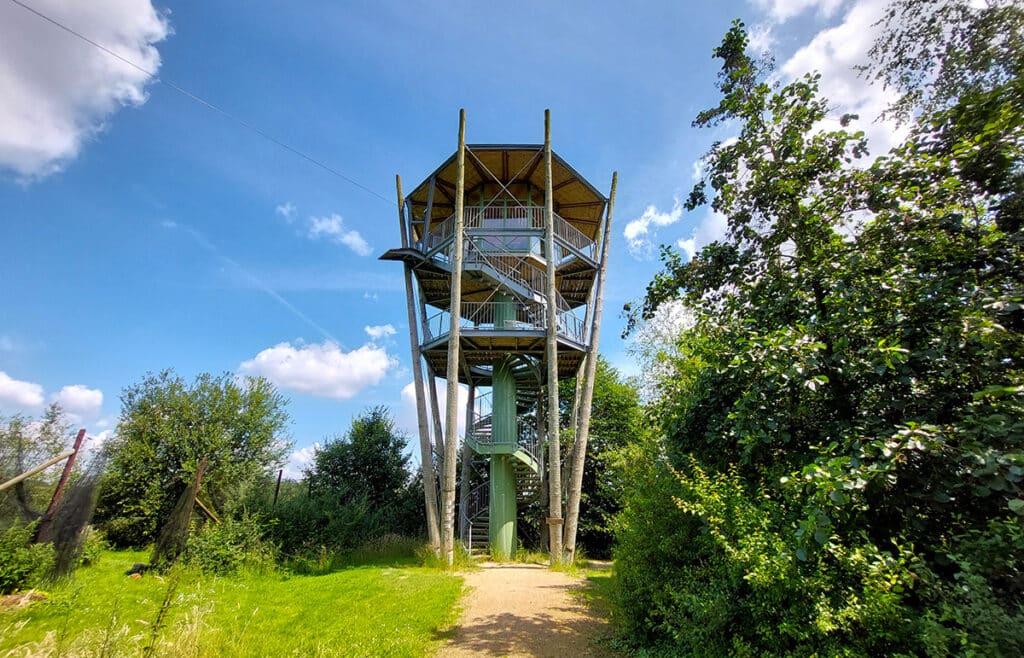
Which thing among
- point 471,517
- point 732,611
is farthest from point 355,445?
point 732,611

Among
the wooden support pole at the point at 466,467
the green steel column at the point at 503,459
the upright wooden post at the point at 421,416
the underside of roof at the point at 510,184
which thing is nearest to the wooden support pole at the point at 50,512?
the upright wooden post at the point at 421,416

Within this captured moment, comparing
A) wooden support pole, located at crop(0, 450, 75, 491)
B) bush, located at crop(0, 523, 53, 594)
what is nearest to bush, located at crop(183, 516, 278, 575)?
bush, located at crop(0, 523, 53, 594)

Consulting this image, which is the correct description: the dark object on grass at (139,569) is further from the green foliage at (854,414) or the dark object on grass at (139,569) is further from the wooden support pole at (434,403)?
the green foliage at (854,414)

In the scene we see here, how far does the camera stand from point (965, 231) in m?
3.79

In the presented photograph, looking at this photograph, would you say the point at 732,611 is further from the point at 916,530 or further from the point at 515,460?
the point at 515,460

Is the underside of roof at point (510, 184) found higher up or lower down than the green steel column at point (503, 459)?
higher up

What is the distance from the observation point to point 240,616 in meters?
7.04

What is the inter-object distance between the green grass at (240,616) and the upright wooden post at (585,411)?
4.34m

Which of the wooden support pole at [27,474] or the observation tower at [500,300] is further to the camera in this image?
the observation tower at [500,300]

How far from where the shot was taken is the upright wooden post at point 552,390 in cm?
1296

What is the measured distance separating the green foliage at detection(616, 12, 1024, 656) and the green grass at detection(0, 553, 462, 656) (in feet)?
11.8

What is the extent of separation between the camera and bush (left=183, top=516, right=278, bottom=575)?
10570mm

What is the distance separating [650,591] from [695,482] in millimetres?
1800

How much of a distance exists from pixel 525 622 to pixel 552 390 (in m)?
7.48
